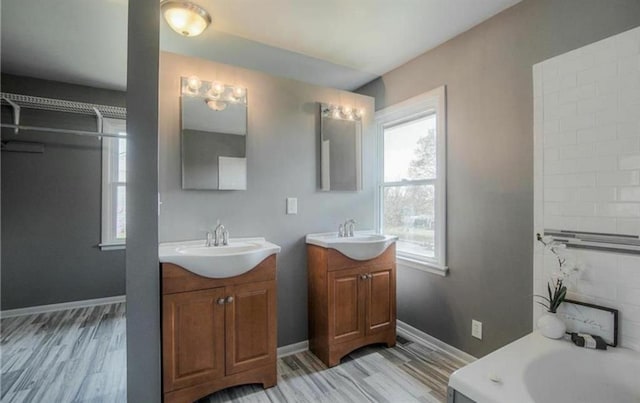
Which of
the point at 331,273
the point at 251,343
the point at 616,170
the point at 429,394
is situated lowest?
the point at 429,394

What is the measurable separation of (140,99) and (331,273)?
1589mm

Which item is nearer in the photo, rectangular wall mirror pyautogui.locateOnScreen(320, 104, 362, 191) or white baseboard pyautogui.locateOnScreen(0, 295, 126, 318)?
white baseboard pyautogui.locateOnScreen(0, 295, 126, 318)

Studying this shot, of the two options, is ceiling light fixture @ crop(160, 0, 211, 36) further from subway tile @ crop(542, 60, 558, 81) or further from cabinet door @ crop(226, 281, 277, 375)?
subway tile @ crop(542, 60, 558, 81)

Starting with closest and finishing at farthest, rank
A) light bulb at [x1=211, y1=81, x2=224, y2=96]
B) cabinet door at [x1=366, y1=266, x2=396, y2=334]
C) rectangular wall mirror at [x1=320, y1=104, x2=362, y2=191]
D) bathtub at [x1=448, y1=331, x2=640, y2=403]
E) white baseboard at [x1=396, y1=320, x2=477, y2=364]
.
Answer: bathtub at [x1=448, y1=331, x2=640, y2=403] → light bulb at [x1=211, y1=81, x2=224, y2=96] → white baseboard at [x1=396, y1=320, x2=477, y2=364] → cabinet door at [x1=366, y1=266, x2=396, y2=334] → rectangular wall mirror at [x1=320, y1=104, x2=362, y2=191]

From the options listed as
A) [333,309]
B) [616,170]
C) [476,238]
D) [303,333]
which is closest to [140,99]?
[333,309]

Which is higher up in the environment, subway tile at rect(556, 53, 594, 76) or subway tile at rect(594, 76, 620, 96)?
subway tile at rect(556, 53, 594, 76)

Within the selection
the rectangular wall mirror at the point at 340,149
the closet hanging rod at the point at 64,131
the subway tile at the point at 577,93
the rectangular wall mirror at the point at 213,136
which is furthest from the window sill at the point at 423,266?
the closet hanging rod at the point at 64,131

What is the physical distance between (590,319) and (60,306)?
106 inches

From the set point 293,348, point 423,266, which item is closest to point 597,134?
point 423,266

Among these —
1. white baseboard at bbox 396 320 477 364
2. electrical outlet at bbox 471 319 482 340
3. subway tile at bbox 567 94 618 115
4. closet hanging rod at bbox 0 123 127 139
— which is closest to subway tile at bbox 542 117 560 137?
subway tile at bbox 567 94 618 115

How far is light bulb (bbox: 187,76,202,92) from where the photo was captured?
6.63ft

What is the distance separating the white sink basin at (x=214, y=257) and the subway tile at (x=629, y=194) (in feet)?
6.16

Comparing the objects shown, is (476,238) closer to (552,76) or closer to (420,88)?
(552,76)

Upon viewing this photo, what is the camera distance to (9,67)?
4.42ft
